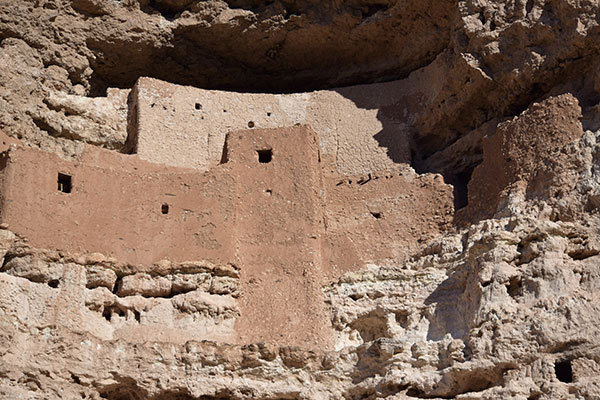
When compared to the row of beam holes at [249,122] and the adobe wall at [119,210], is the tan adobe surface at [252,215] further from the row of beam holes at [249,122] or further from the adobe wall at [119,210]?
the row of beam holes at [249,122]

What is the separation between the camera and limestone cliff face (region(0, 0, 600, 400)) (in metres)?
16.8

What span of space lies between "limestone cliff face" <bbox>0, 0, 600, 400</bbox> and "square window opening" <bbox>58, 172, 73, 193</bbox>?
6 cm

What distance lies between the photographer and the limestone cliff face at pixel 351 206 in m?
16.8

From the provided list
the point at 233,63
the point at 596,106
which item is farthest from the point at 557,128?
the point at 233,63

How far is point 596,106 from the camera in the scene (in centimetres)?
1939

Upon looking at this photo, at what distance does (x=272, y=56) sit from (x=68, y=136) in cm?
419

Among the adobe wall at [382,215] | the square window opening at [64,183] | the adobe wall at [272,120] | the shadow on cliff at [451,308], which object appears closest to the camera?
the shadow on cliff at [451,308]

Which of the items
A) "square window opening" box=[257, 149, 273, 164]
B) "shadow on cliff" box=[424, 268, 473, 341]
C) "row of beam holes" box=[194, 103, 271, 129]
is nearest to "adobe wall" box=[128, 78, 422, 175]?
"row of beam holes" box=[194, 103, 271, 129]

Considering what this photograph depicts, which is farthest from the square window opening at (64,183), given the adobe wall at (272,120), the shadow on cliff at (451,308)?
the shadow on cliff at (451,308)

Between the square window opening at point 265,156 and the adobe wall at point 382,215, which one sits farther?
the square window opening at point 265,156

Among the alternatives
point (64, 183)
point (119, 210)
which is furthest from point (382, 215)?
point (64, 183)

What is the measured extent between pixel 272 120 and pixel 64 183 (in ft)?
15.5

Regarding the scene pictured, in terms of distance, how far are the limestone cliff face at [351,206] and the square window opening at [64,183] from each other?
2.4 inches

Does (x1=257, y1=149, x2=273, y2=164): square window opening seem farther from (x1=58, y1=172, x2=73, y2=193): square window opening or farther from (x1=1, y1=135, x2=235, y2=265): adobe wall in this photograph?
(x1=58, y1=172, x2=73, y2=193): square window opening
